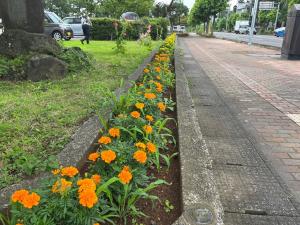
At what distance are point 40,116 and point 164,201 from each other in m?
1.99

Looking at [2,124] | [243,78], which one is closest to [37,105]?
[2,124]

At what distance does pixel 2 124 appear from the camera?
3.21 metres

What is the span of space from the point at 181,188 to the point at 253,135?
2141mm

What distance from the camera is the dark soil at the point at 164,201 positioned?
205 cm

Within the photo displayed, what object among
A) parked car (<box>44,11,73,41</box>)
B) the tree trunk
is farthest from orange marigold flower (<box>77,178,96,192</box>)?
parked car (<box>44,11,73,41</box>)

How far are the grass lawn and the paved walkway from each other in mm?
1533

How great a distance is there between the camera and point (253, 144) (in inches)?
148

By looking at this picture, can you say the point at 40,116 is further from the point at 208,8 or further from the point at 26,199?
the point at 208,8

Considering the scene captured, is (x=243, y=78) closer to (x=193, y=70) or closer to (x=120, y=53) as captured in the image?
(x=193, y=70)

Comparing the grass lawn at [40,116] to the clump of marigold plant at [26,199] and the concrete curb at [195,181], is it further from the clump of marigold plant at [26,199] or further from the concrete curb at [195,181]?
the concrete curb at [195,181]

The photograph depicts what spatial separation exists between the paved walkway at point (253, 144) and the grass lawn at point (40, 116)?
1.53 metres

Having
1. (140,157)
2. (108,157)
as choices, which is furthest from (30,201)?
(140,157)

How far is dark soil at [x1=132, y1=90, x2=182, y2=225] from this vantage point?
2051 millimetres

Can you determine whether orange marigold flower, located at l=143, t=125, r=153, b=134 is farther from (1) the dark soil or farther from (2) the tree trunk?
(2) the tree trunk
